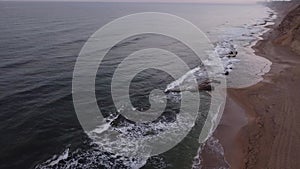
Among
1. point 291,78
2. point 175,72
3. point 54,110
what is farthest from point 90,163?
point 291,78

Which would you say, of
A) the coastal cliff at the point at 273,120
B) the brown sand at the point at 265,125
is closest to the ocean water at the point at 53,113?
the brown sand at the point at 265,125

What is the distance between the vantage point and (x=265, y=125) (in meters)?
18.2

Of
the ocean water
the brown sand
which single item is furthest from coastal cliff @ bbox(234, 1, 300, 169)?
the ocean water

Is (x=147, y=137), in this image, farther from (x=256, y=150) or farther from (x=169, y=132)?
(x=256, y=150)

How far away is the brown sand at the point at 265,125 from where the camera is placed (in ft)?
47.9

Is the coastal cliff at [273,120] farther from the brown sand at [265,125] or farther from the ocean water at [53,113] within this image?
the ocean water at [53,113]

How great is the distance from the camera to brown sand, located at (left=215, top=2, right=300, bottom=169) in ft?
47.9

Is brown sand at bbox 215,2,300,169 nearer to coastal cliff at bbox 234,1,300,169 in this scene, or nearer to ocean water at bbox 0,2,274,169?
coastal cliff at bbox 234,1,300,169

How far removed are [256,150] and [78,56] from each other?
27.0 meters

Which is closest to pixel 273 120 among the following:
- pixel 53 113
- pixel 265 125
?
pixel 265 125

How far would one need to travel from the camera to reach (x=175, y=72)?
31734 millimetres

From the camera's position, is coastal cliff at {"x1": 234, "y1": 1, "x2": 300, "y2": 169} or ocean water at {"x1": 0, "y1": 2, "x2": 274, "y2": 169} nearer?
coastal cliff at {"x1": 234, "y1": 1, "x2": 300, "y2": 169}

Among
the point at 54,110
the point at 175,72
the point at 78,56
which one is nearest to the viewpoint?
the point at 54,110

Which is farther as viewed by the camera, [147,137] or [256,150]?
[147,137]
